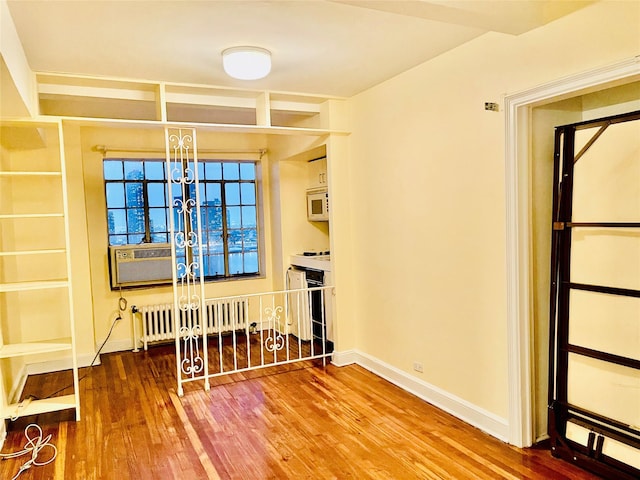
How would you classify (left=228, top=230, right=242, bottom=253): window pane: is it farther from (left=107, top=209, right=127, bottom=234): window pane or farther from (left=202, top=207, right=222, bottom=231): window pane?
(left=107, top=209, right=127, bottom=234): window pane

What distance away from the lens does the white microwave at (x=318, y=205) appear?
5392 millimetres

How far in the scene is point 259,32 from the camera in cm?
276

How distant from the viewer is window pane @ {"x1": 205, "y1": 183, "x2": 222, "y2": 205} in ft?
19.8

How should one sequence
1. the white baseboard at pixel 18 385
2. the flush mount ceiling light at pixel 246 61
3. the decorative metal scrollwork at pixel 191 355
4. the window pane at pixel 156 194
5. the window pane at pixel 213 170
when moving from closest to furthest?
1. the flush mount ceiling light at pixel 246 61
2. the white baseboard at pixel 18 385
3. the decorative metal scrollwork at pixel 191 355
4. the window pane at pixel 156 194
5. the window pane at pixel 213 170

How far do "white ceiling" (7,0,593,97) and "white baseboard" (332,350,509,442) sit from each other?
244 cm

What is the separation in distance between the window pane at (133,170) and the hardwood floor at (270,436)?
2.43 meters

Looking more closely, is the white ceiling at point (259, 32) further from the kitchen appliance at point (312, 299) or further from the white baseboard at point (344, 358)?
the white baseboard at point (344, 358)

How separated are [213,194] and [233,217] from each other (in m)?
0.40

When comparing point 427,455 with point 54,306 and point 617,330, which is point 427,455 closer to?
point 617,330

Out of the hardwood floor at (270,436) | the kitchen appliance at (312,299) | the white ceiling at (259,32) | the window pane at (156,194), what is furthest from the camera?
the window pane at (156,194)

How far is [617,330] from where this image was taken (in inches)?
99.7

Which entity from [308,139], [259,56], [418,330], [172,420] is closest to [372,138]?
[308,139]

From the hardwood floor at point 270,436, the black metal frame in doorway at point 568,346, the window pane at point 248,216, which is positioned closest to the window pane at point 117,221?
the window pane at point 248,216

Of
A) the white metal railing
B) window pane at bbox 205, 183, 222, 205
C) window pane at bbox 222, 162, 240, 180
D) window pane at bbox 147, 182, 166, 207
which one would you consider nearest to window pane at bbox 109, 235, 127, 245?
window pane at bbox 147, 182, 166, 207
